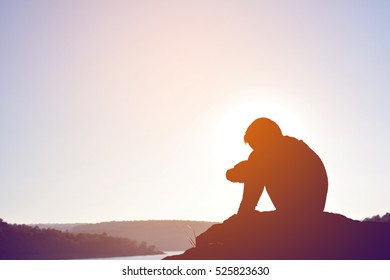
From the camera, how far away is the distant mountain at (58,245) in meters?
83.5

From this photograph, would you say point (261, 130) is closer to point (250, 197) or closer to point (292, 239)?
point (250, 197)

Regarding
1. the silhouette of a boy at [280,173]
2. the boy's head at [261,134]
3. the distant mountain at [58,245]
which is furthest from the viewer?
the distant mountain at [58,245]

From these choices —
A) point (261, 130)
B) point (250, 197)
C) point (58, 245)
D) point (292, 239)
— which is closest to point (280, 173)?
point (250, 197)

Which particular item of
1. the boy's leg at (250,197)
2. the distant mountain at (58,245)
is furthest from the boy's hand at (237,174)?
the distant mountain at (58,245)

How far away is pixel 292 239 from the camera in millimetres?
9250

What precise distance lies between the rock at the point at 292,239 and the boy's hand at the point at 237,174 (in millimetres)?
822

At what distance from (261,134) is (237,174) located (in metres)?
1.02

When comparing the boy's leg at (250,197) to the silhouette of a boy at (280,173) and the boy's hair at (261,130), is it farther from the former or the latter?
the boy's hair at (261,130)

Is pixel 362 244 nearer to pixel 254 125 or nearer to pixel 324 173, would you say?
pixel 324 173

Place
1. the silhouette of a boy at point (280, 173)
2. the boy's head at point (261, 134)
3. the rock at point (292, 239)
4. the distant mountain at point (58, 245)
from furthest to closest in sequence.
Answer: the distant mountain at point (58, 245) → the boy's head at point (261, 134) → the silhouette of a boy at point (280, 173) → the rock at point (292, 239)

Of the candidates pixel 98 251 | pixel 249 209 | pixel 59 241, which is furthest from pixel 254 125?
pixel 59 241

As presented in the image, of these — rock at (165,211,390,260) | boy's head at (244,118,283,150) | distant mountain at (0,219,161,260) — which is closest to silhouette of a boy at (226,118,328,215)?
boy's head at (244,118,283,150)

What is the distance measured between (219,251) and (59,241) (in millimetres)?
86464

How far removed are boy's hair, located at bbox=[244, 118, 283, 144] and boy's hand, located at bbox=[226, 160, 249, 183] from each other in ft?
2.26
